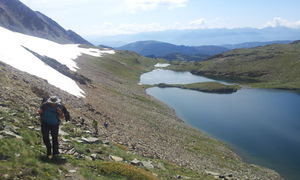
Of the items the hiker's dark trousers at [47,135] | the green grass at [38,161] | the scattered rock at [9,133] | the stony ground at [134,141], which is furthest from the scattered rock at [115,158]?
the scattered rock at [9,133]

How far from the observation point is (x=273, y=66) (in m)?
180

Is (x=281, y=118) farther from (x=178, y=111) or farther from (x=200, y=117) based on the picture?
(x=178, y=111)

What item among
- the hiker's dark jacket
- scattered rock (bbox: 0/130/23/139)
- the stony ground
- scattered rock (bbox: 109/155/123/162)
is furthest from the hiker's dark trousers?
scattered rock (bbox: 109/155/123/162)

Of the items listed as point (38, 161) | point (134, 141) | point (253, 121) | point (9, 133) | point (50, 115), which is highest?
point (50, 115)

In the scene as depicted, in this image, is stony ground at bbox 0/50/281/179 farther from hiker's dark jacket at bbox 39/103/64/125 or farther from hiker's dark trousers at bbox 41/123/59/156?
hiker's dark jacket at bbox 39/103/64/125

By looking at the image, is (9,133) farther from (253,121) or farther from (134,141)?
(253,121)

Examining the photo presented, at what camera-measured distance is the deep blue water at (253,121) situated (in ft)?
165

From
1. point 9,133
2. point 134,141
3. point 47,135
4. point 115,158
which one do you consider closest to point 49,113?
point 47,135

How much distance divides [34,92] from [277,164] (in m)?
37.0

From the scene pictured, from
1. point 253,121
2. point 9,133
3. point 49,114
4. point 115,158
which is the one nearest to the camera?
point 49,114

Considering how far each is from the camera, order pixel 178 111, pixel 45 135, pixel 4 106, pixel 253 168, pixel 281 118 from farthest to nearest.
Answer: pixel 178 111 < pixel 281 118 < pixel 253 168 < pixel 4 106 < pixel 45 135

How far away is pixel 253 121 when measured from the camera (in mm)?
73500

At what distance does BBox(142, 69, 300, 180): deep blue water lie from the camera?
50.3 meters

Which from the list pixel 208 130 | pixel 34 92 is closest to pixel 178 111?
pixel 208 130
